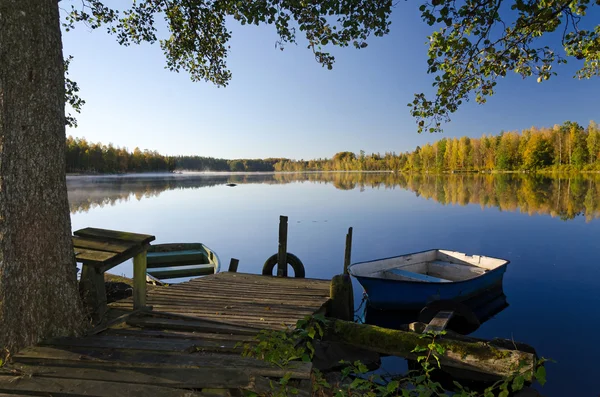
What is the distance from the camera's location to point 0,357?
369 centimetres

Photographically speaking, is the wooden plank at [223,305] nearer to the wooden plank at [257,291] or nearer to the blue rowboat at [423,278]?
the wooden plank at [257,291]

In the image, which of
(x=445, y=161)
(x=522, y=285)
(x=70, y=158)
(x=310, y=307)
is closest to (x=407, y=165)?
(x=445, y=161)

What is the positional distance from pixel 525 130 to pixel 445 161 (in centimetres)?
3006

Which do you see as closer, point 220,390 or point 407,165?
point 220,390

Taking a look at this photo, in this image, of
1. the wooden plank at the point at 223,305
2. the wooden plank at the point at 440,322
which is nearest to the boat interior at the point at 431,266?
the wooden plank at the point at 440,322

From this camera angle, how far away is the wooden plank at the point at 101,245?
4965mm

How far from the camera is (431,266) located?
524 inches

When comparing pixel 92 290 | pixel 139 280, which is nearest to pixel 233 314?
pixel 139 280

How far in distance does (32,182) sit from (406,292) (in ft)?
30.7

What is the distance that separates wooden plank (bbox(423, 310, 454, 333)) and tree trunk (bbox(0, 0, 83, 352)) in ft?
19.6

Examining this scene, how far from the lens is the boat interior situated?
1157 cm

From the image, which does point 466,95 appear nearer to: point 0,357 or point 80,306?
point 80,306

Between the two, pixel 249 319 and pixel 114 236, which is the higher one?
pixel 114 236

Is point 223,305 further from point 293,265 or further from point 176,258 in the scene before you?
point 176,258
